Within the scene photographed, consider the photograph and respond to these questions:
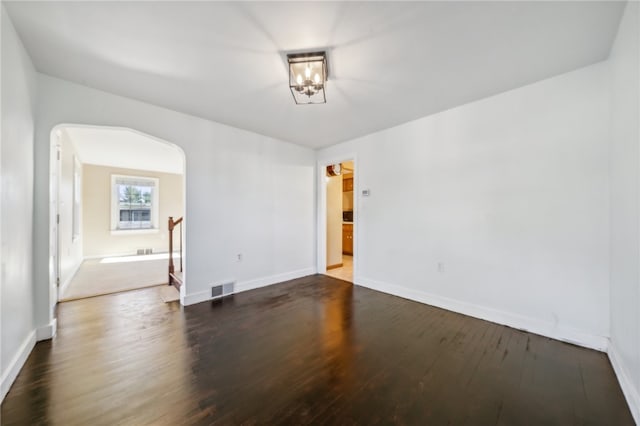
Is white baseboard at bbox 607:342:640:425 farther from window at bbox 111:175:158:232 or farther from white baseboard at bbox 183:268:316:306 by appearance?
window at bbox 111:175:158:232

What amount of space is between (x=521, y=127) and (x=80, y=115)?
4561mm

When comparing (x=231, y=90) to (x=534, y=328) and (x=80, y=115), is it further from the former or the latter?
(x=534, y=328)

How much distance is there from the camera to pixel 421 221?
3.33m

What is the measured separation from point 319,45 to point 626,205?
248 cm

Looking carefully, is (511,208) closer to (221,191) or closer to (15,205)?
(221,191)

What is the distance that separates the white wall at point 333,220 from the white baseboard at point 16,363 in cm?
411

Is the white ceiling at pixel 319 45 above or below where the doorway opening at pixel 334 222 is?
above

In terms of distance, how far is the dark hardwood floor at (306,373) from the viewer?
1442 millimetres

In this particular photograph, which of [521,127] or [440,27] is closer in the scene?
[440,27]

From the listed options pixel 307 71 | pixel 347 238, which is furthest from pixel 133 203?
pixel 307 71

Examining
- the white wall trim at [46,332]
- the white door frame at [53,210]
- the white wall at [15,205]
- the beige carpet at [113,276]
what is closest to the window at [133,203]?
the beige carpet at [113,276]

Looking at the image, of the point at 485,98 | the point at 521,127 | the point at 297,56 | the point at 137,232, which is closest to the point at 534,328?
the point at 521,127

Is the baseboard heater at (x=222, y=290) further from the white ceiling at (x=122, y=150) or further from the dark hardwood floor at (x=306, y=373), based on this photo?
the white ceiling at (x=122, y=150)

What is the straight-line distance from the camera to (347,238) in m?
7.24
